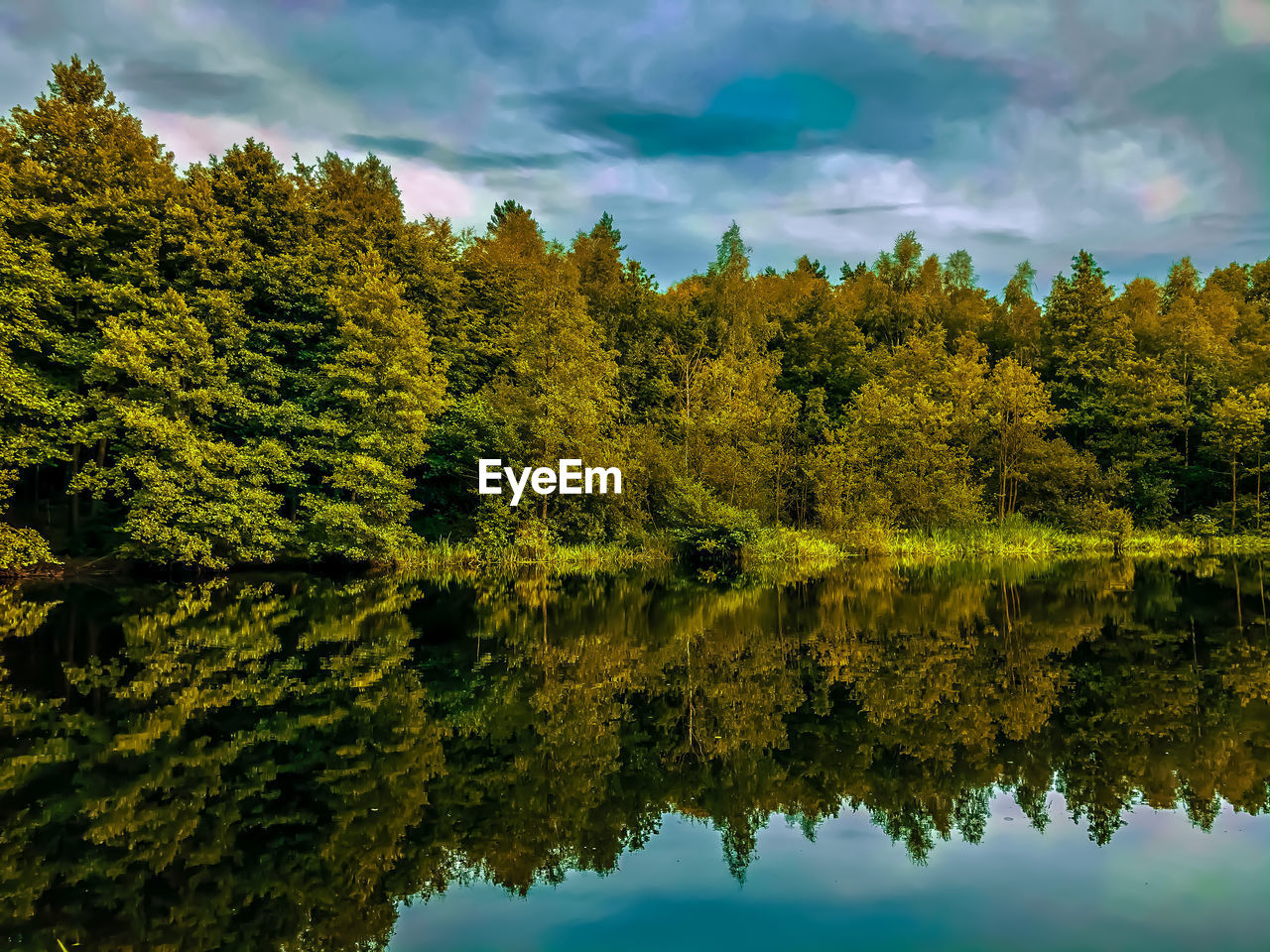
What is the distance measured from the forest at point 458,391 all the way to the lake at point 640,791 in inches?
544

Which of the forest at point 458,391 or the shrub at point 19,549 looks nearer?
the shrub at point 19,549

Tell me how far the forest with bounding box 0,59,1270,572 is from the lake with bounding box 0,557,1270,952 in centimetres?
1382

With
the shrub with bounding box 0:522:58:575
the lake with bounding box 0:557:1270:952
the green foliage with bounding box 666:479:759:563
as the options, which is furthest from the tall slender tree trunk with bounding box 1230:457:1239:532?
the shrub with bounding box 0:522:58:575

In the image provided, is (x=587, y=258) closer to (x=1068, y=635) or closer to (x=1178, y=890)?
(x=1068, y=635)

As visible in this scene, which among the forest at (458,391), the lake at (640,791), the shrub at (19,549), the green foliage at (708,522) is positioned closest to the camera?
the lake at (640,791)

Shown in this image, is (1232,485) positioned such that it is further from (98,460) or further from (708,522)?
(98,460)

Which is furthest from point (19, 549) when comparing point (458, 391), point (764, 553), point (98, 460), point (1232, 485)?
point (1232, 485)

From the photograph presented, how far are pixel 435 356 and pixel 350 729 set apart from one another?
2940cm

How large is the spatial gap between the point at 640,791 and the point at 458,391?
3252cm

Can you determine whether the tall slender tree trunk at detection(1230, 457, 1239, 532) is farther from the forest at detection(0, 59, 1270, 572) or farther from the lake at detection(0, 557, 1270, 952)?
the lake at detection(0, 557, 1270, 952)

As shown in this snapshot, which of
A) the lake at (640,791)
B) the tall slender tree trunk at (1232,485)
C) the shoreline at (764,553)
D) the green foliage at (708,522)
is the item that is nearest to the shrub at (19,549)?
the shoreline at (764,553)

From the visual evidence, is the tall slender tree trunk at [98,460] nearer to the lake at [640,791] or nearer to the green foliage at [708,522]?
the lake at [640,791]

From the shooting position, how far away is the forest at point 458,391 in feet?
86.5

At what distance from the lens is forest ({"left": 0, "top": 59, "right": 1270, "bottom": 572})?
2638cm
